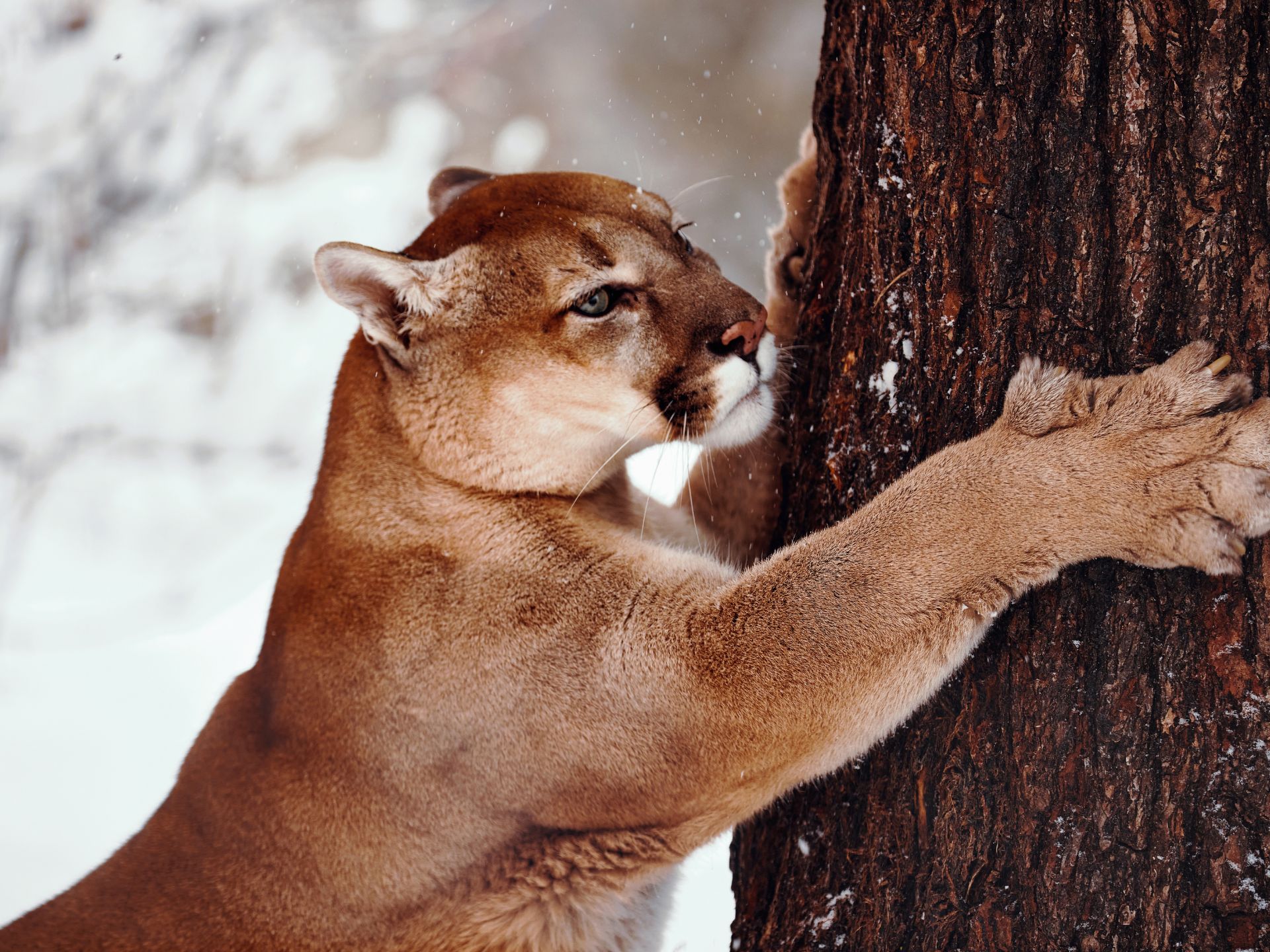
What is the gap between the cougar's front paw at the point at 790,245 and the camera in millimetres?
3641

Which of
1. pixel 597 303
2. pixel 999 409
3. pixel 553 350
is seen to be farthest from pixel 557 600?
pixel 999 409

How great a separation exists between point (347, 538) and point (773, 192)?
15.5 ft

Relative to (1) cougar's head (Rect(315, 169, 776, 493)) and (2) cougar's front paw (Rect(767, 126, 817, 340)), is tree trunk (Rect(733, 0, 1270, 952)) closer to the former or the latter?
(1) cougar's head (Rect(315, 169, 776, 493))

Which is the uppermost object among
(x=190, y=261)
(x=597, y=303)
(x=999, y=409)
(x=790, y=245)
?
(x=190, y=261)

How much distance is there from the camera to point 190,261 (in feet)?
21.1

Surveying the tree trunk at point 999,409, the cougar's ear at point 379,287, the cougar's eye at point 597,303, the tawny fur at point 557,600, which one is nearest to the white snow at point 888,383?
the tree trunk at point 999,409

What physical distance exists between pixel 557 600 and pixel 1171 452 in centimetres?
148

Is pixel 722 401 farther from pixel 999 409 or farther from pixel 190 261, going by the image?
pixel 190 261

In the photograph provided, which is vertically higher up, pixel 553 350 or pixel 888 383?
pixel 553 350

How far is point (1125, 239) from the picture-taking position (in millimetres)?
2473

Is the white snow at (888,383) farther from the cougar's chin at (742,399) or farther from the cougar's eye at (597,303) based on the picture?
the cougar's eye at (597,303)

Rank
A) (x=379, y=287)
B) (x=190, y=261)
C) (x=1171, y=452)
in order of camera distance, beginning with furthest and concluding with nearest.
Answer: (x=190, y=261) < (x=379, y=287) < (x=1171, y=452)

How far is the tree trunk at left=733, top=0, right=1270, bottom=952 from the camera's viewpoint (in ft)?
7.55

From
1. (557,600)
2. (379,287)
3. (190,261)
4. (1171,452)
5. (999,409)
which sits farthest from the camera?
(190,261)
